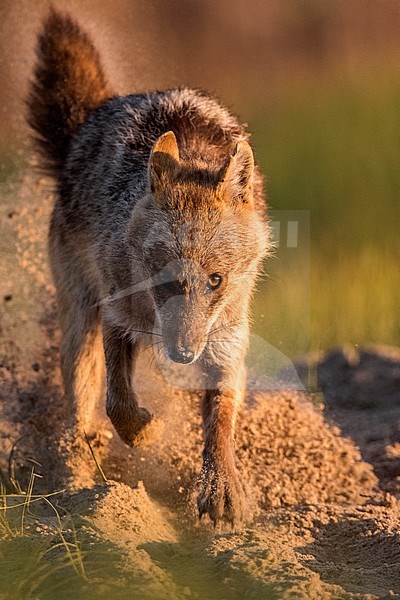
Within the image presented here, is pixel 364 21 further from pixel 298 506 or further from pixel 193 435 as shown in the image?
pixel 298 506

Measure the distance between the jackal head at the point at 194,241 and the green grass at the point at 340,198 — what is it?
265cm

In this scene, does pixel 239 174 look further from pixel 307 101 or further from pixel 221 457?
pixel 307 101

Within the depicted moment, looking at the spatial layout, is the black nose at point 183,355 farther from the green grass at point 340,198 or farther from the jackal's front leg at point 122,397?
the green grass at point 340,198

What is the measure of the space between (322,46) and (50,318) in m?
3.77

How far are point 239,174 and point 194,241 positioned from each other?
52 centimetres

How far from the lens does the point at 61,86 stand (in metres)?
6.75

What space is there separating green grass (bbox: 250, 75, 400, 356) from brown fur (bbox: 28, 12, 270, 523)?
1830 mm

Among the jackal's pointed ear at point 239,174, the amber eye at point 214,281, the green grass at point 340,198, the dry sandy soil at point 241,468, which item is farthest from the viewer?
the green grass at point 340,198

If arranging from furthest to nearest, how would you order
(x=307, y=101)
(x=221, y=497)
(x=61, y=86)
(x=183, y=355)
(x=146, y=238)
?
(x=307, y=101)
(x=61, y=86)
(x=146, y=238)
(x=221, y=497)
(x=183, y=355)

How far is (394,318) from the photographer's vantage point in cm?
816

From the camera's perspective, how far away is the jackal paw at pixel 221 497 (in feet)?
16.2

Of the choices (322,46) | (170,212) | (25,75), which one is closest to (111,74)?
(25,75)

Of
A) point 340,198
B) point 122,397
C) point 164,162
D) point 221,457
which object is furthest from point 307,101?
point 221,457

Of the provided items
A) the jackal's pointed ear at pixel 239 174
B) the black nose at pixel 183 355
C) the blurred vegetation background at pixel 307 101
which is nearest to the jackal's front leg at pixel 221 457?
the black nose at pixel 183 355
